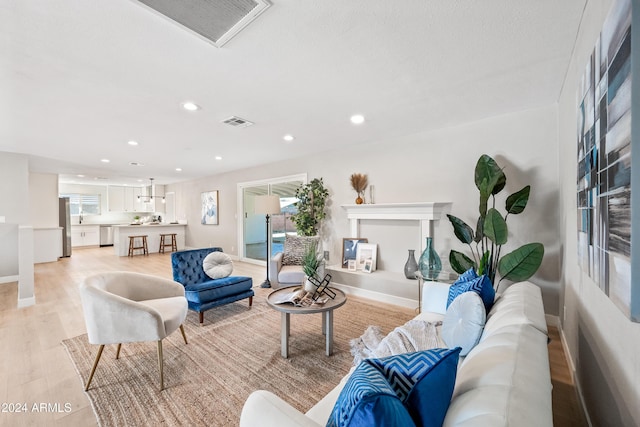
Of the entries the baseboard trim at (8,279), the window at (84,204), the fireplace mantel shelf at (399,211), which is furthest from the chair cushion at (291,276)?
the window at (84,204)

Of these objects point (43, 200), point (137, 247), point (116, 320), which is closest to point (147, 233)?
point (137, 247)

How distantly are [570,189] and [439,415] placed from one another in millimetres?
2230

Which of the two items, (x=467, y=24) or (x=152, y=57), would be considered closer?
(x=467, y=24)

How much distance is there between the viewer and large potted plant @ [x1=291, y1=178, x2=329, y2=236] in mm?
4879

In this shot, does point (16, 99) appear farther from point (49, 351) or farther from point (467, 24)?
point (467, 24)

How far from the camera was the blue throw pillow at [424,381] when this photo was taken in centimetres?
Result: 75

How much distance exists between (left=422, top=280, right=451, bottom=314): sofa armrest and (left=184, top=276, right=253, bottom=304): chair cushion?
2.19 metres

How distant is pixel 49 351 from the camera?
8.16ft

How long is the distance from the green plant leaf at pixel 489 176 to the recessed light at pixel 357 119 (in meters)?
1.44

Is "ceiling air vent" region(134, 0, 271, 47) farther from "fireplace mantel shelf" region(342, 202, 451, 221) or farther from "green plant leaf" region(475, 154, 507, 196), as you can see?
"fireplace mantel shelf" region(342, 202, 451, 221)

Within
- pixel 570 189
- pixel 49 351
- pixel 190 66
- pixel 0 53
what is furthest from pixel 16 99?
pixel 570 189

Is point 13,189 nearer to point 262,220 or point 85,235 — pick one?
point 262,220

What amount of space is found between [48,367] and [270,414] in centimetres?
256

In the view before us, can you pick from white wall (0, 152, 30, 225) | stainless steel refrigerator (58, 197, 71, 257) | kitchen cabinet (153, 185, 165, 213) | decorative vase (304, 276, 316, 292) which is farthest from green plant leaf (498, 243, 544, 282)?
kitchen cabinet (153, 185, 165, 213)
